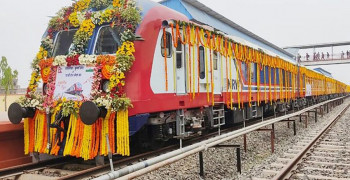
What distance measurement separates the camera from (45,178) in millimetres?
5863

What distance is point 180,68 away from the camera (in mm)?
7727

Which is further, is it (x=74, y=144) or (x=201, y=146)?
(x=74, y=144)

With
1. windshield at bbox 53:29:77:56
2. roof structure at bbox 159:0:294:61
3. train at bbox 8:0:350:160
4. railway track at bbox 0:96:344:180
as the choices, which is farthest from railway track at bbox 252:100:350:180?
roof structure at bbox 159:0:294:61

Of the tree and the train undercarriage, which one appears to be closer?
the train undercarriage

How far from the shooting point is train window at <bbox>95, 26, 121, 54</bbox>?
6.59 metres

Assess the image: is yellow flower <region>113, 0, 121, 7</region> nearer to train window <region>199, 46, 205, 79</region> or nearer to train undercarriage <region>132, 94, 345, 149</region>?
train undercarriage <region>132, 94, 345, 149</region>

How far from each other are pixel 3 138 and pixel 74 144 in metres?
1.73

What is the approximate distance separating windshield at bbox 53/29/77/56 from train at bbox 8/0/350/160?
0.07 ft

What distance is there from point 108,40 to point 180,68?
185cm

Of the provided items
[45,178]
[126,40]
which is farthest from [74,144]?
[126,40]

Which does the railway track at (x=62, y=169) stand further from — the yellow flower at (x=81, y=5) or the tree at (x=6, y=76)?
the tree at (x=6, y=76)

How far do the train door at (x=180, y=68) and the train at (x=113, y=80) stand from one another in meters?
0.02

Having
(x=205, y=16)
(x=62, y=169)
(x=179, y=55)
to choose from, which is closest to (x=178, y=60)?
(x=179, y=55)

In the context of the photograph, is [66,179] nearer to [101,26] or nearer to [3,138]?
[3,138]
